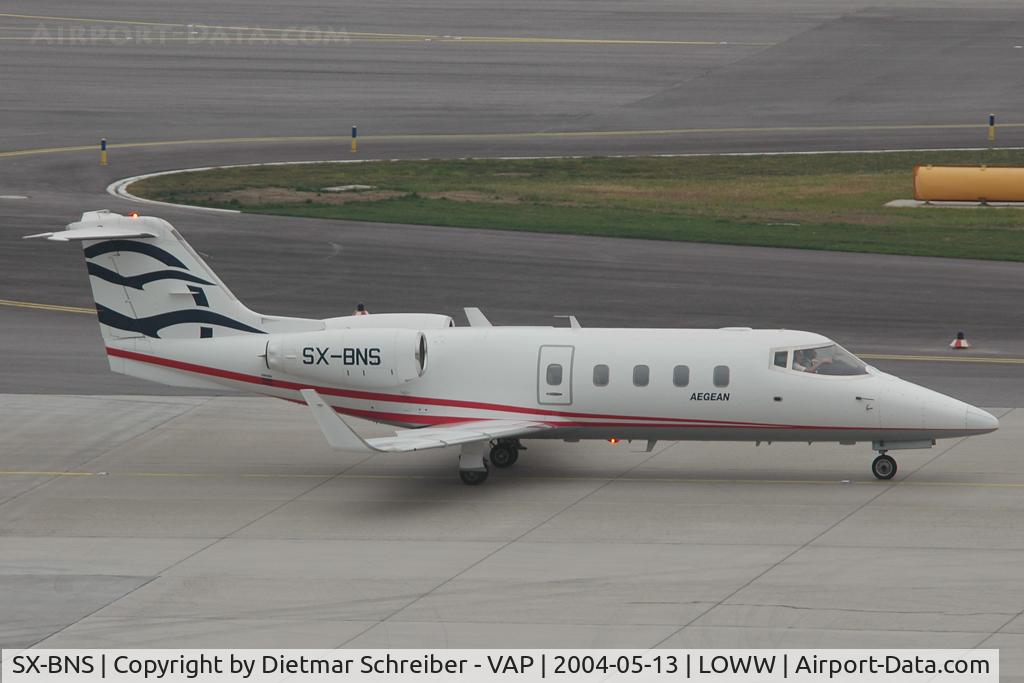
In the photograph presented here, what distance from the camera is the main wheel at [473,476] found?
3034 cm

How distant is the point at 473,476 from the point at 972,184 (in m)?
30.9

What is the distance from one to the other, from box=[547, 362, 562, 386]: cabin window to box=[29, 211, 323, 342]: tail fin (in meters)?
4.26

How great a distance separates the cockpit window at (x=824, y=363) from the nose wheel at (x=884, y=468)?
155cm

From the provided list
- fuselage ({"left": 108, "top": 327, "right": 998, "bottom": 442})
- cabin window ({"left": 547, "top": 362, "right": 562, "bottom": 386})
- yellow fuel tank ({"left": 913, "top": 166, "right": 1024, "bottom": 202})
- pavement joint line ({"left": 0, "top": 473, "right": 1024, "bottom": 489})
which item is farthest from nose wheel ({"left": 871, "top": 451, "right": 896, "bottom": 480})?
yellow fuel tank ({"left": 913, "top": 166, "right": 1024, "bottom": 202})

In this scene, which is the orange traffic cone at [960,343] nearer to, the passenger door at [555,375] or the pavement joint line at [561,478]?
the pavement joint line at [561,478]

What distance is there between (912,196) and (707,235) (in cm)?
978

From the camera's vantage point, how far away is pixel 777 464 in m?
31.7

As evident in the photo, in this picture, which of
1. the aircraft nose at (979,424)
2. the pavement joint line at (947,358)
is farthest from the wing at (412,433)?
the pavement joint line at (947,358)

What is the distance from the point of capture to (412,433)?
29.8 meters

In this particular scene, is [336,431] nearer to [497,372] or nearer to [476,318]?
[497,372]

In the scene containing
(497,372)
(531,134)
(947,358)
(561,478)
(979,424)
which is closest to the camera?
(979,424)

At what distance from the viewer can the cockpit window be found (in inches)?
1182

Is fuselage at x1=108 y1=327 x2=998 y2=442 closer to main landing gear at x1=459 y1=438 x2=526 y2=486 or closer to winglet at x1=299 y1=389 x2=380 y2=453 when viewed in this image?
main landing gear at x1=459 y1=438 x2=526 y2=486

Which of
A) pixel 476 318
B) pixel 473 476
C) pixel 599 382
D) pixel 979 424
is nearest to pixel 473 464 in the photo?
pixel 473 476
